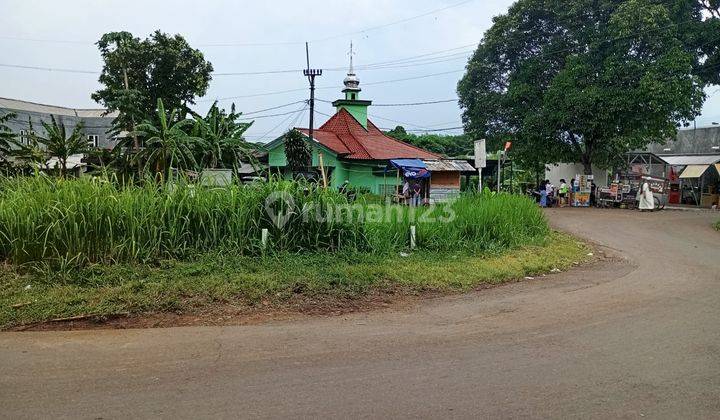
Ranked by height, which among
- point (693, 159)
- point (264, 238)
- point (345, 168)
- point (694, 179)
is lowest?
point (264, 238)

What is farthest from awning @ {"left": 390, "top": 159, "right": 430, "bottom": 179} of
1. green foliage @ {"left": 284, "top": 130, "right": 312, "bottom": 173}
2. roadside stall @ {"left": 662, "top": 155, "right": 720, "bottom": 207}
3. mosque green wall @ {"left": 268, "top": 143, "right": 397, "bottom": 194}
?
roadside stall @ {"left": 662, "top": 155, "right": 720, "bottom": 207}

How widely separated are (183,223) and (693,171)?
106 ft

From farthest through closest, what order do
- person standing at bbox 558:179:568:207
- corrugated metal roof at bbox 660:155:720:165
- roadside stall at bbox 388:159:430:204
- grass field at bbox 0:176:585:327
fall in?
corrugated metal roof at bbox 660:155:720:165
person standing at bbox 558:179:568:207
roadside stall at bbox 388:159:430:204
grass field at bbox 0:176:585:327

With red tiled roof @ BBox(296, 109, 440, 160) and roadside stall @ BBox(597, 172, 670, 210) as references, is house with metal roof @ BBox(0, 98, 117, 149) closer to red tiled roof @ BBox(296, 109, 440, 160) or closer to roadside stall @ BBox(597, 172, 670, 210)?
red tiled roof @ BBox(296, 109, 440, 160)

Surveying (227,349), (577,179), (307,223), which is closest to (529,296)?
(307,223)

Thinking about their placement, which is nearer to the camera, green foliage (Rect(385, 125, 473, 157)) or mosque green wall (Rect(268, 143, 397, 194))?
mosque green wall (Rect(268, 143, 397, 194))

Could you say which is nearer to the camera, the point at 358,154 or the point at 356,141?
the point at 358,154

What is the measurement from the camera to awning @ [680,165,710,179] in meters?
31.3

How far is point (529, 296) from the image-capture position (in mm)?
8227

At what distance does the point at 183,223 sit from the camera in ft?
27.9

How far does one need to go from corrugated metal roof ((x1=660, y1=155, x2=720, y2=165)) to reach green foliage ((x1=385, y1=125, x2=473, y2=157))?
70.9 feet

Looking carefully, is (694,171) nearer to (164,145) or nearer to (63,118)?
(164,145)

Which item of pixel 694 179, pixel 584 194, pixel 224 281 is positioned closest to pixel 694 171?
pixel 694 179

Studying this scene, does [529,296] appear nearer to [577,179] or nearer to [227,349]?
[227,349]
